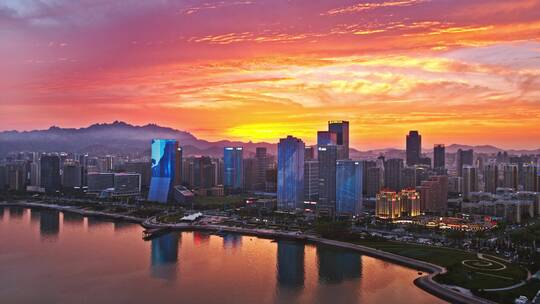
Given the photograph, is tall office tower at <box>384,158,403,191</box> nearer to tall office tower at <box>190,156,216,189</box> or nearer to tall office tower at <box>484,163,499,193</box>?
tall office tower at <box>484,163,499,193</box>

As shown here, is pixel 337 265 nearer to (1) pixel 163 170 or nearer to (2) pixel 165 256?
(2) pixel 165 256

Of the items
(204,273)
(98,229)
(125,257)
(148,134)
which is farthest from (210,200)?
(148,134)

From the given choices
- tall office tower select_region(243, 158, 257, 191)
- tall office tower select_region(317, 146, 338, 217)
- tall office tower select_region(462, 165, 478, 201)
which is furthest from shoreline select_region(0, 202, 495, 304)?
tall office tower select_region(462, 165, 478, 201)

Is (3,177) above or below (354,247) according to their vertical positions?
above

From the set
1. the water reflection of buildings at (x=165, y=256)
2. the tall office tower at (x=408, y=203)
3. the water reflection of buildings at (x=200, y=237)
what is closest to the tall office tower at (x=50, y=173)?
the water reflection of buildings at (x=165, y=256)

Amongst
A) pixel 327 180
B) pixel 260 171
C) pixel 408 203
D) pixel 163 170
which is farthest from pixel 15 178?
pixel 408 203

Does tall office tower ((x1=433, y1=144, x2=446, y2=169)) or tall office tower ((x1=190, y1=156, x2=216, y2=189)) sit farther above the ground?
tall office tower ((x1=433, y1=144, x2=446, y2=169))
